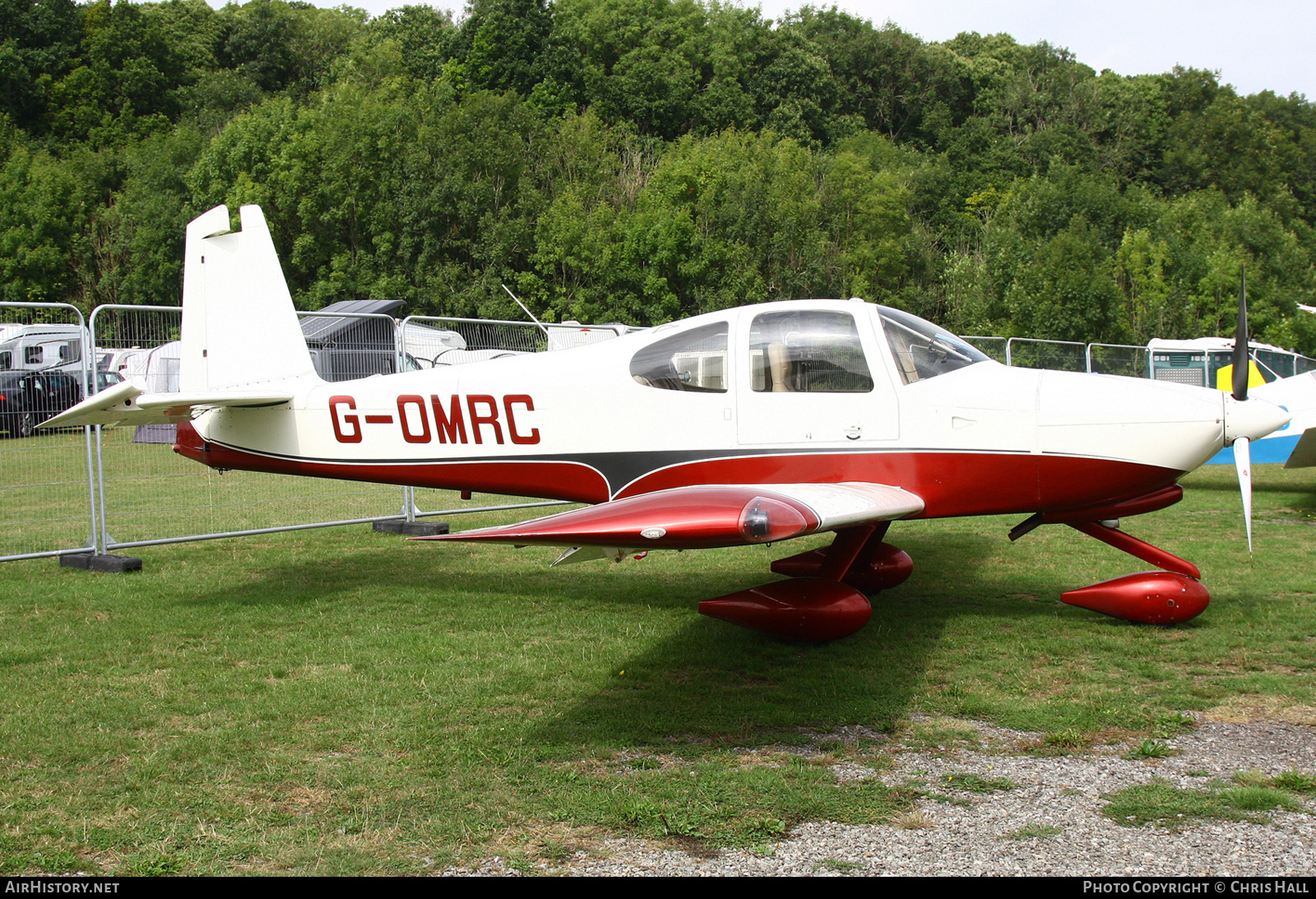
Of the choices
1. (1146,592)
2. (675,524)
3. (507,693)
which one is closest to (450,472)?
(507,693)

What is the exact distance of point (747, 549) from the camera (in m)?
9.31

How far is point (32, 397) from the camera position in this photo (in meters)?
8.62

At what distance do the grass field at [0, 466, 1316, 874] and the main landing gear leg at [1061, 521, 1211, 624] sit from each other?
0.46 ft

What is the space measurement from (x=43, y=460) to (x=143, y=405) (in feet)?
10.5

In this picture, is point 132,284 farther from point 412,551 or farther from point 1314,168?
point 1314,168

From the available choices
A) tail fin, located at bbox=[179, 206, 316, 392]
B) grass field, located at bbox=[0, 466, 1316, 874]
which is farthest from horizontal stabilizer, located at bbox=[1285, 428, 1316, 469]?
tail fin, located at bbox=[179, 206, 316, 392]

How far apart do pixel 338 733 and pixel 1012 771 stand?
3071mm

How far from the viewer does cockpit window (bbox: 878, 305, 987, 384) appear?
5.92 metres

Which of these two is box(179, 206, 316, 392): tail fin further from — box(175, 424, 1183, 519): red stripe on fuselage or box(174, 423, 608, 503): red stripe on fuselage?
box(175, 424, 1183, 519): red stripe on fuselage

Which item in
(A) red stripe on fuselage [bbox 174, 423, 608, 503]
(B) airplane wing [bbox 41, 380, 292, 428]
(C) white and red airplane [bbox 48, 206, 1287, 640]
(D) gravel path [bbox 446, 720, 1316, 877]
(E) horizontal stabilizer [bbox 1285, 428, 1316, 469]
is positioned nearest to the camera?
(D) gravel path [bbox 446, 720, 1316, 877]

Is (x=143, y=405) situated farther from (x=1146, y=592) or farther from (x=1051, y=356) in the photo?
(x=1051, y=356)

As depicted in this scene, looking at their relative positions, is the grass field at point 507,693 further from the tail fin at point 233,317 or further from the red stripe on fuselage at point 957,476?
the tail fin at point 233,317

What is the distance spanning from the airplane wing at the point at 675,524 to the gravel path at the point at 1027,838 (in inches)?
43.7

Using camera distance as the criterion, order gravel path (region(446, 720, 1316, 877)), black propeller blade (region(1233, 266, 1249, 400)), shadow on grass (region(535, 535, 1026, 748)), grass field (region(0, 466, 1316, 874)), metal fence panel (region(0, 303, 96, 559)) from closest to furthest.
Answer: gravel path (region(446, 720, 1316, 877)) < grass field (region(0, 466, 1316, 874)) < shadow on grass (region(535, 535, 1026, 748)) < black propeller blade (region(1233, 266, 1249, 400)) < metal fence panel (region(0, 303, 96, 559))
